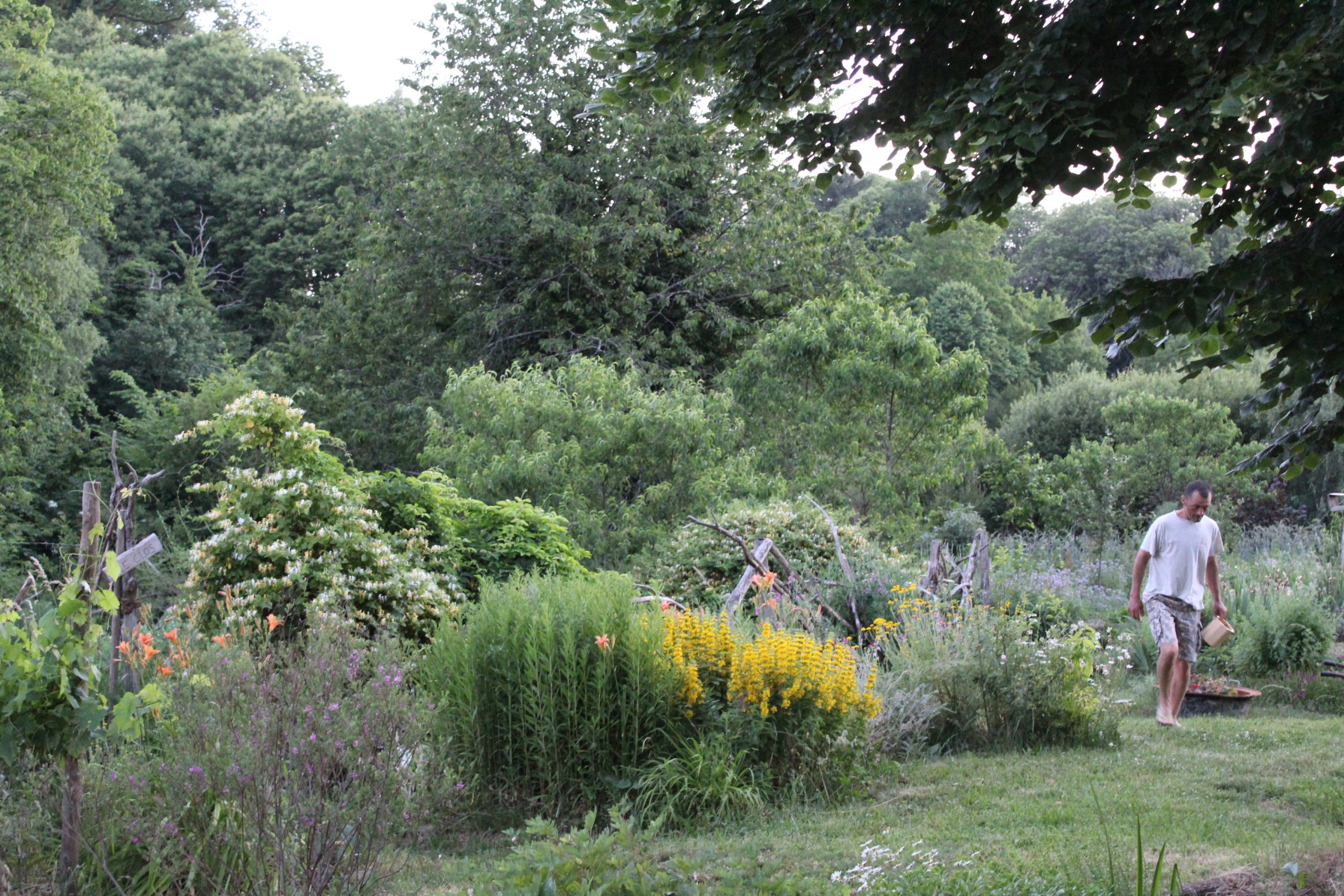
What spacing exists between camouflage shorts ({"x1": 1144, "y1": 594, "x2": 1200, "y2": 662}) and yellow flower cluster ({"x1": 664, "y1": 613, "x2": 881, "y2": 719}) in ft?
8.46

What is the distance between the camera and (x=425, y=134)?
19.0 meters

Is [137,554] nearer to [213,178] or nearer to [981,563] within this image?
[981,563]

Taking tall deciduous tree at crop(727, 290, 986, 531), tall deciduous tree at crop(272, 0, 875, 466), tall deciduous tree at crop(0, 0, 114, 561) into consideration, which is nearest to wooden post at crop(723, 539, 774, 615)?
tall deciduous tree at crop(727, 290, 986, 531)

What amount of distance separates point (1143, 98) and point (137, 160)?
27864 millimetres

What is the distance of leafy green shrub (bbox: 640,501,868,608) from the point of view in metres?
9.91

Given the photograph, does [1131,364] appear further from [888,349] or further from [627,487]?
[627,487]

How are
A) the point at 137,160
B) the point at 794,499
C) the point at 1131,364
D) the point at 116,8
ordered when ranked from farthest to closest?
the point at 116,8
the point at 1131,364
the point at 137,160
the point at 794,499

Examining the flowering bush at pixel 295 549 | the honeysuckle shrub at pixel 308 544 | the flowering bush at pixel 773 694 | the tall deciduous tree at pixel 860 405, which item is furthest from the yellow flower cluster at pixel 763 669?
the tall deciduous tree at pixel 860 405

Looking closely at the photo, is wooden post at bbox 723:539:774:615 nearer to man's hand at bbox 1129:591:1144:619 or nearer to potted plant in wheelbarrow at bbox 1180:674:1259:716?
man's hand at bbox 1129:591:1144:619

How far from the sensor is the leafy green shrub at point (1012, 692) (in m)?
6.54

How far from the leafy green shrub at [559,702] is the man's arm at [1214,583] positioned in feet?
12.9

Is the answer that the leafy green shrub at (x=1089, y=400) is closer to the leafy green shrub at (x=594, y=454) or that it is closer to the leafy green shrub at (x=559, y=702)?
the leafy green shrub at (x=594, y=454)

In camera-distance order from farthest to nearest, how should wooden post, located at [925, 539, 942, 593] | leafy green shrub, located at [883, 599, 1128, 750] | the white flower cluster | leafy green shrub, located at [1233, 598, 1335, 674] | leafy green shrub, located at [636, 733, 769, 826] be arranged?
1. leafy green shrub, located at [1233, 598, 1335, 674]
2. wooden post, located at [925, 539, 942, 593]
3. leafy green shrub, located at [883, 599, 1128, 750]
4. leafy green shrub, located at [636, 733, 769, 826]
5. the white flower cluster

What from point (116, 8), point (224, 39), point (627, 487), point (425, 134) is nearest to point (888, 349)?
point (627, 487)
